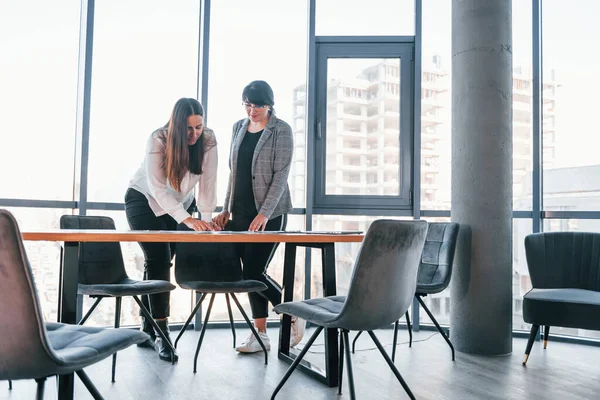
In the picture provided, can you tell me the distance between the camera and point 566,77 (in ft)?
14.0

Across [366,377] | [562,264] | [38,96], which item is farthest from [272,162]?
[562,264]

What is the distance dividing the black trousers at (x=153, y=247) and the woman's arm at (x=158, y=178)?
207 mm

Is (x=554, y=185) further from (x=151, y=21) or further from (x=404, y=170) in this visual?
(x=151, y=21)

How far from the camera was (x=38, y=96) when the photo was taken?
402cm

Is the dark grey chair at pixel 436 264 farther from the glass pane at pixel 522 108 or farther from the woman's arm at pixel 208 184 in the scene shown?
the woman's arm at pixel 208 184

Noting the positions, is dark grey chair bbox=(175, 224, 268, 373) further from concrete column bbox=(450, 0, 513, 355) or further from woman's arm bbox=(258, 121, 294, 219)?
concrete column bbox=(450, 0, 513, 355)

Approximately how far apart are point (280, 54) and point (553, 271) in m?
2.80

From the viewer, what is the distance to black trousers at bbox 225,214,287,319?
11.1 ft

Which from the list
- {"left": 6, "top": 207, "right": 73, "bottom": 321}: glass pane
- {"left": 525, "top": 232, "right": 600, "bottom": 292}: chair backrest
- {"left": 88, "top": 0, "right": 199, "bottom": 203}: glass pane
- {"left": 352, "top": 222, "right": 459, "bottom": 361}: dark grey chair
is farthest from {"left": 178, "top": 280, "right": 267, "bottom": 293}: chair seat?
{"left": 525, "top": 232, "right": 600, "bottom": 292}: chair backrest

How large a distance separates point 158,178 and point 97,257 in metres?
0.63

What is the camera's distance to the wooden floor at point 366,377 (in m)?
2.64

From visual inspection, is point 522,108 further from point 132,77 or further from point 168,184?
point 132,77

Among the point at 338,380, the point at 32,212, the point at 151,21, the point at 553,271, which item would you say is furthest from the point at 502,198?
the point at 32,212

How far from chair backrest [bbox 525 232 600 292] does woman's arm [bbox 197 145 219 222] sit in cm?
218
